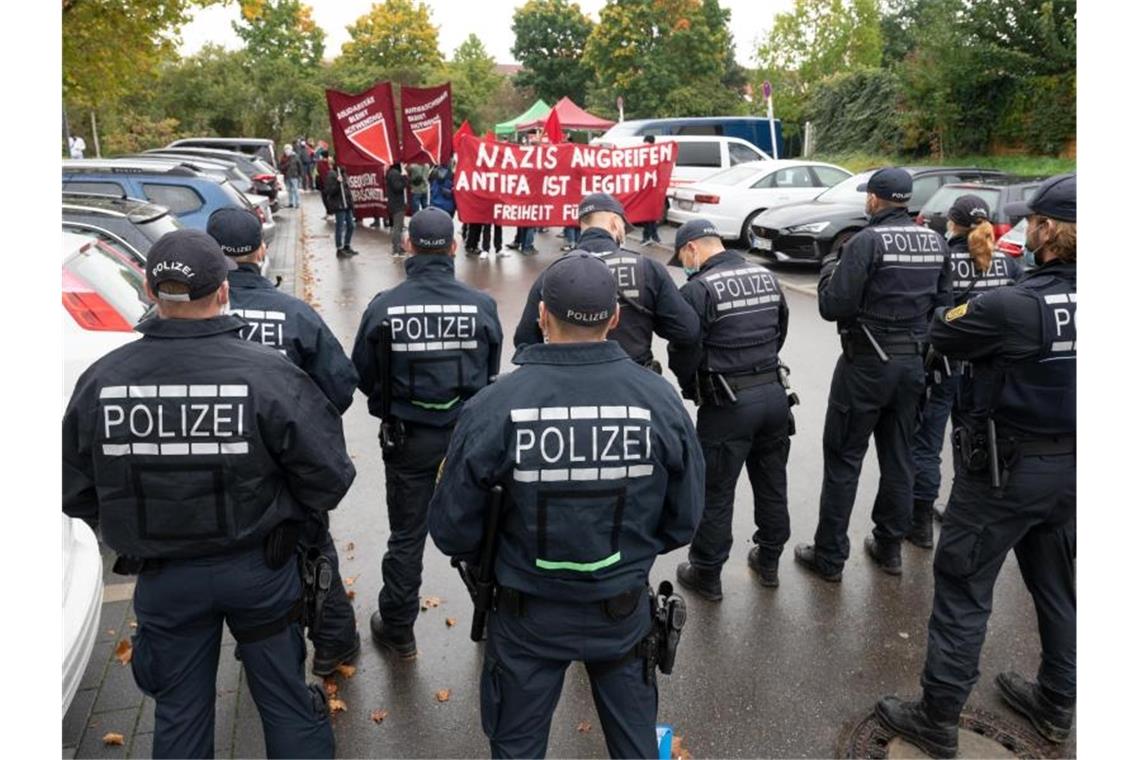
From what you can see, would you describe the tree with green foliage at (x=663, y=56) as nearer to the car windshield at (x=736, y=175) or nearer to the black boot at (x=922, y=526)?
the car windshield at (x=736, y=175)

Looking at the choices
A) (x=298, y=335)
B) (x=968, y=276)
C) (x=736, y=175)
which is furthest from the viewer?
(x=736, y=175)

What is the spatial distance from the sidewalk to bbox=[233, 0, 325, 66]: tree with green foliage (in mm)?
58481

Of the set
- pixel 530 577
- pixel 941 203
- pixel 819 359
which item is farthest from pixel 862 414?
pixel 941 203

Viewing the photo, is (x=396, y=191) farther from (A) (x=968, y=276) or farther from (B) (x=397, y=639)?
(B) (x=397, y=639)

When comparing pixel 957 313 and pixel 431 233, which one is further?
pixel 431 233

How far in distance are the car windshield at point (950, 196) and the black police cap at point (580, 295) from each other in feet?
32.8

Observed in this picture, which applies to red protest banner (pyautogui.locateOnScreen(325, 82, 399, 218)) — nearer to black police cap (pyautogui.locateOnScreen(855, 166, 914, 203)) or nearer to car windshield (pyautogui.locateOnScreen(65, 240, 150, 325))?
car windshield (pyautogui.locateOnScreen(65, 240, 150, 325))

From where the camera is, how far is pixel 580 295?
2.83m

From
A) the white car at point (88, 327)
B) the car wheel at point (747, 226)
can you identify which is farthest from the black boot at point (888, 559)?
the car wheel at point (747, 226)

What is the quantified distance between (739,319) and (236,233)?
2442 mm

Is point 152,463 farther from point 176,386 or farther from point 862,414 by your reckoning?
point 862,414

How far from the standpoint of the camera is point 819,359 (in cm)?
952

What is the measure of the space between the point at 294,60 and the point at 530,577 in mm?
61991

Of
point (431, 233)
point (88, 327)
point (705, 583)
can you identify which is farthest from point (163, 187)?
point (705, 583)
